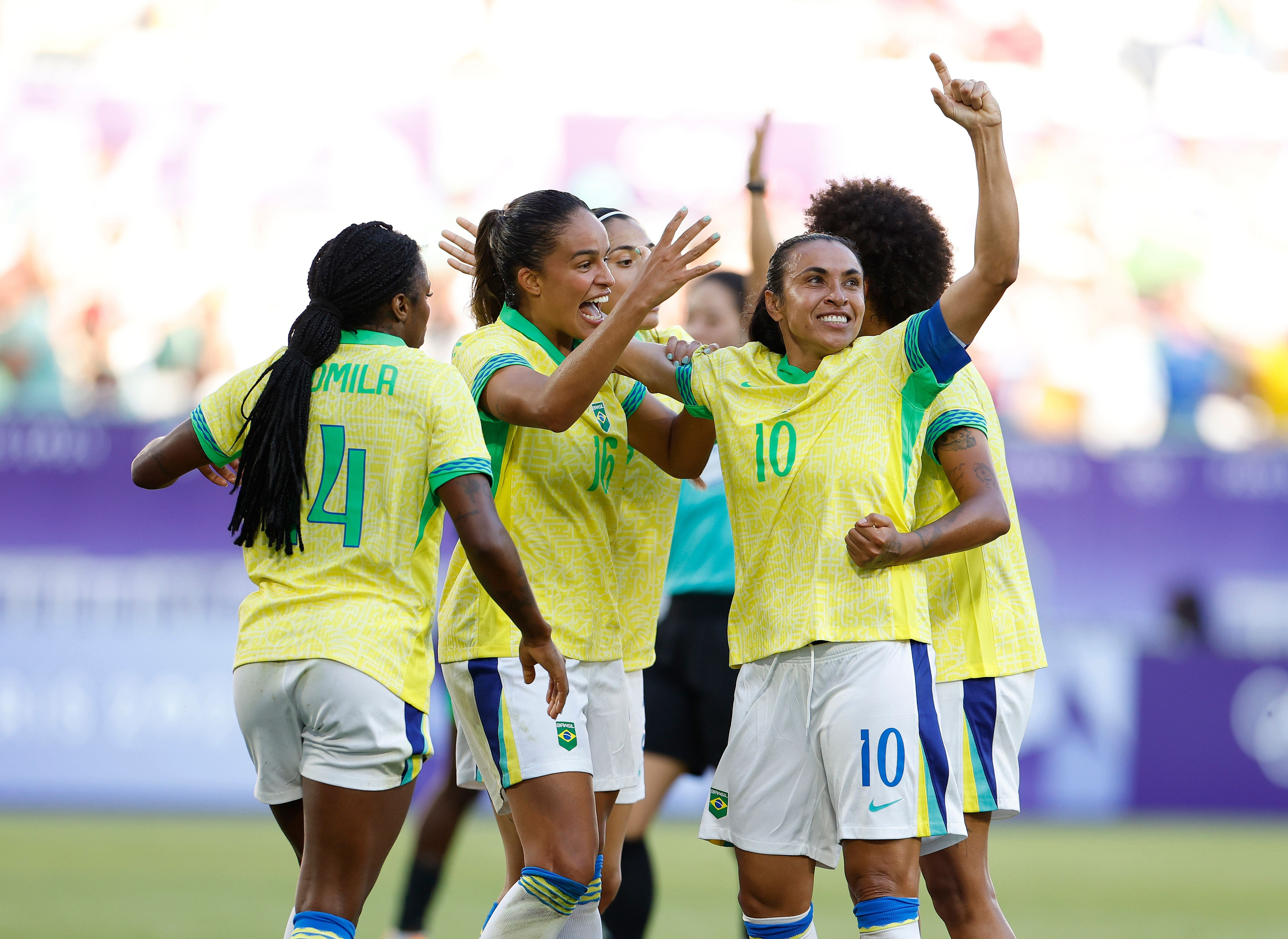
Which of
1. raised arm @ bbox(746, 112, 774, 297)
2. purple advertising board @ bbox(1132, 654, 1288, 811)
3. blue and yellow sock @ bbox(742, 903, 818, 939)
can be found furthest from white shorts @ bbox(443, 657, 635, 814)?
purple advertising board @ bbox(1132, 654, 1288, 811)

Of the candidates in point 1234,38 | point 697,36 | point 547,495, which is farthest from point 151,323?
point 1234,38

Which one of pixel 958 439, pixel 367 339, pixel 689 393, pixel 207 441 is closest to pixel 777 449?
pixel 689 393

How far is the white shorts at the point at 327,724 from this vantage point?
3367 millimetres

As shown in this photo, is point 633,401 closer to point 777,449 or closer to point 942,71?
point 777,449

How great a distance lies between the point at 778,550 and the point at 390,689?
3.21ft

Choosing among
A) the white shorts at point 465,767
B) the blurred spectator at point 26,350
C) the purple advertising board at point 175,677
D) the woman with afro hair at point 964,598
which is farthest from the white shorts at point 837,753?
the blurred spectator at point 26,350

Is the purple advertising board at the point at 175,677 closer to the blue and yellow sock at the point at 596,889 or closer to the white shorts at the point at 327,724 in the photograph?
the blue and yellow sock at the point at 596,889

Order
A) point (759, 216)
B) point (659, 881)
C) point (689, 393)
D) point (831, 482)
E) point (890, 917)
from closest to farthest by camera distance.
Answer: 1. point (890, 917)
2. point (831, 482)
3. point (689, 393)
4. point (759, 216)
5. point (659, 881)

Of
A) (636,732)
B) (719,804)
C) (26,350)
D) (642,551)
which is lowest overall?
(719,804)

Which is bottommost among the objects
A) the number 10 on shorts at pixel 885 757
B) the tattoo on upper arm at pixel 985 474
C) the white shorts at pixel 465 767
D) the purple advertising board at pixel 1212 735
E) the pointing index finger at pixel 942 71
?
the purple advertising board at pixel 1212 735

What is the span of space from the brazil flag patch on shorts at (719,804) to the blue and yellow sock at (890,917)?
1.45 ft

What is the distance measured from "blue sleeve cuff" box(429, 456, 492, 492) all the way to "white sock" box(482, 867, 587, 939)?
1.00 metres

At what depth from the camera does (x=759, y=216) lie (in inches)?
203

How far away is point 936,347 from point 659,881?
17.7 feet
